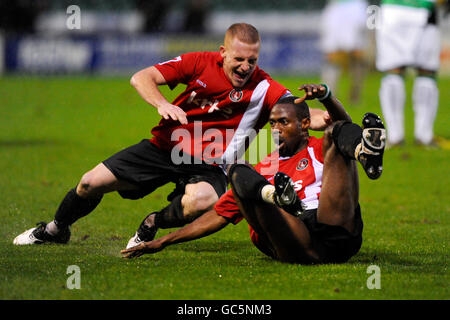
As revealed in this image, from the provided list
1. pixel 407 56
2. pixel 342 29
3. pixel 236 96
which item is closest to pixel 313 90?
pixel 236 96

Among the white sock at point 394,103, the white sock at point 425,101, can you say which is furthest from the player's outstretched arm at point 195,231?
the white sock at point 425,101

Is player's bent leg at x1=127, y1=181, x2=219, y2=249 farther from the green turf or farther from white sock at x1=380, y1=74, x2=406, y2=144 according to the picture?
white sock at x1=380, y1=74, x2=406, y2=144

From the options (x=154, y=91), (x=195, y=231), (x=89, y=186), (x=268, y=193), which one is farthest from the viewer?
(x=89, y=186)

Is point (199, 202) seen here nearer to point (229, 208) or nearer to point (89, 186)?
point (229, 208)

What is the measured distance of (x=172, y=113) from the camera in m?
5.35

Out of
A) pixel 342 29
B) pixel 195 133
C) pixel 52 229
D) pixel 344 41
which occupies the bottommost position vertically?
pixel 52 229

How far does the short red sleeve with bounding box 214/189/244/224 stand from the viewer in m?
5.32

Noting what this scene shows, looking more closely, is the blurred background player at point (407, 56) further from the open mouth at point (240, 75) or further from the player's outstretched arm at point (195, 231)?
the player's outstretched arm at point (195, 231)

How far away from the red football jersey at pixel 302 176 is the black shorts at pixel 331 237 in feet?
0.42

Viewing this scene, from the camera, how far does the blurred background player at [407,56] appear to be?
40.2 ft

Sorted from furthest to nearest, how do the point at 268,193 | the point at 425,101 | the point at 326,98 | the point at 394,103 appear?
the point at 425,101
the point at 394,103
the point at 326,98
the point at 268,193

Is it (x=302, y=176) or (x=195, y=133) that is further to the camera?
(x=195, y=133)

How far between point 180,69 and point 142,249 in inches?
52.0

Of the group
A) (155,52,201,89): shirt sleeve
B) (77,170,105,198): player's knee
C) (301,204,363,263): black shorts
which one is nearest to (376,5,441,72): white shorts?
(155,52,201,89): shirt sleeve
